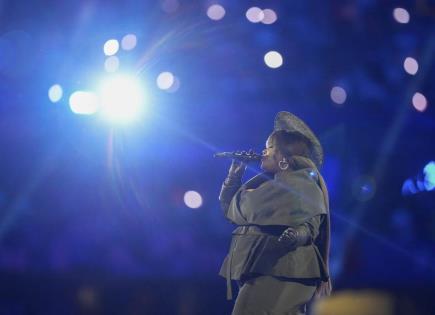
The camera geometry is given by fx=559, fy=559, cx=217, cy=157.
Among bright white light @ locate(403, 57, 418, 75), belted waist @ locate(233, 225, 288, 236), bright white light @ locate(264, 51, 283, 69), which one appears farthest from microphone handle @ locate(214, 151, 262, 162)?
bright white light @ locate(403, 57, 418, 75)

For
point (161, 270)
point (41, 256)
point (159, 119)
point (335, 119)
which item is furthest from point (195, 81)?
point (41, 256)

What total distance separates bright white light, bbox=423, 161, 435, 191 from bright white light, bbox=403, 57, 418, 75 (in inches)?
36.8

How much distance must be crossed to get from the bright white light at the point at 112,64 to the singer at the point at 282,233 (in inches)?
117

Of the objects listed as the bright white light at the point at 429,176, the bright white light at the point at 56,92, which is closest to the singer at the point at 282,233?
the bright white light at the point at 56,92

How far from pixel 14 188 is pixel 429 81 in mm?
4077

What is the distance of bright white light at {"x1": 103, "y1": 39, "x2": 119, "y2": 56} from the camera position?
16.7 ft

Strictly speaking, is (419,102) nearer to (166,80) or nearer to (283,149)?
(166,80)

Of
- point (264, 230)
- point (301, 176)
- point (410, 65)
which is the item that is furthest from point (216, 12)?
point (264, 230)

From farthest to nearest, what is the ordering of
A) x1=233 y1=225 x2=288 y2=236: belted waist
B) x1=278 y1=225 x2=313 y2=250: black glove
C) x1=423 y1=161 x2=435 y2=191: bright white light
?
x1=423 y1=161 x2=435 y2=191: bright white light
x1=233 y1=225 x2=288 y2=236: belted waist
x1=278 y1=225 x2=313 y2=250: black glove

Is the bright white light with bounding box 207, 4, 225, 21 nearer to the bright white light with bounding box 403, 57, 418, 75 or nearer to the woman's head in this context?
the bright white light with bounding box 403, 57, 418, 75

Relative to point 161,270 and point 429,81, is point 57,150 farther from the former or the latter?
point 429,81

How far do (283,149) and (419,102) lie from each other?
3429 millimetres

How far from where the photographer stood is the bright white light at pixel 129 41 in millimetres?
A: 5078

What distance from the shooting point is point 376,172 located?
533cm
